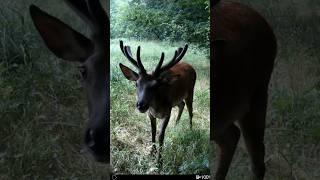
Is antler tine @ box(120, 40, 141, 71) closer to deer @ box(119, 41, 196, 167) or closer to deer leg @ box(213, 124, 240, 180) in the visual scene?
deer @ box(119, 41, 196, 167)

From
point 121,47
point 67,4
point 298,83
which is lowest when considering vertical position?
point 298,83

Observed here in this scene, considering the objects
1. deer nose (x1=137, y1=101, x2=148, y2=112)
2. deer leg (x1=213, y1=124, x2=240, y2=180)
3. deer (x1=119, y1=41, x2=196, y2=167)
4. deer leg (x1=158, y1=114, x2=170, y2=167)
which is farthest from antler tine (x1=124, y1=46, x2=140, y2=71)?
deer leg (x1=213, y1=124, x2=240, y2=180)

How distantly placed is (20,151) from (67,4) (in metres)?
0.88

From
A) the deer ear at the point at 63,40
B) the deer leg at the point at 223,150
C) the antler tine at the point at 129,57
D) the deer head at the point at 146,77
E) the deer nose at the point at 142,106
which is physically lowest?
the deer leg at the point at 223,150

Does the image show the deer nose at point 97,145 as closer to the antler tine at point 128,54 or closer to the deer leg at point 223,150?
the antler tine at point 128,54

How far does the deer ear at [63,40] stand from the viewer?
9.47 feet

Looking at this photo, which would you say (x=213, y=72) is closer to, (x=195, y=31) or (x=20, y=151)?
(x=195, y=31)

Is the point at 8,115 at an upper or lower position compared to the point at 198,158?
upper

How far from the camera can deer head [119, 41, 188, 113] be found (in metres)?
2.83

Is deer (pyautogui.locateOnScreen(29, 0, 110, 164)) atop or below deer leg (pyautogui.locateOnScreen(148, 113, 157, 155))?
atop

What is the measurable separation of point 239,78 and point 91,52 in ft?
2.85

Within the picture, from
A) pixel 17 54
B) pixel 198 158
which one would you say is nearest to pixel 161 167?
pixel 198 158

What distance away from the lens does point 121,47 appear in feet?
9.33

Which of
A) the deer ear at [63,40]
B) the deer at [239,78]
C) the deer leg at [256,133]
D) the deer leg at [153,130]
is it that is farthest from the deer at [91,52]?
the deer leg at [256,133]
